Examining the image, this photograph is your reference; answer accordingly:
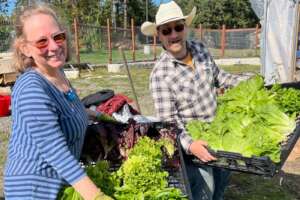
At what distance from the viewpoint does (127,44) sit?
2503 cm

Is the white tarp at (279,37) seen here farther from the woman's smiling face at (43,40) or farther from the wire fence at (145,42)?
the wire fence at (145,42)

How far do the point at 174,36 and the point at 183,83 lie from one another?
0.37 meters

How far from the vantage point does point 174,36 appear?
11.0ft

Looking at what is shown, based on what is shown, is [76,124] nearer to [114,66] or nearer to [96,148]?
[96,148]

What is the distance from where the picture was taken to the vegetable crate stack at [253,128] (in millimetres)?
2711

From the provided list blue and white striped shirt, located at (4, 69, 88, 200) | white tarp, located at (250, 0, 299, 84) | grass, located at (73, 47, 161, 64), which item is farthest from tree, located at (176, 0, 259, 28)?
blue and white striped shirt, located at (4, 69, 88, 200)

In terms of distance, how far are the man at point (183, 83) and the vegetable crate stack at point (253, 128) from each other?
12cm

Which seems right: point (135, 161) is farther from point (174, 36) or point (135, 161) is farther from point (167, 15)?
point (167, 15)

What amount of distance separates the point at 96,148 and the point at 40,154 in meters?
0.82

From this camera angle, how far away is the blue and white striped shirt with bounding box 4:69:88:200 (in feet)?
6.82

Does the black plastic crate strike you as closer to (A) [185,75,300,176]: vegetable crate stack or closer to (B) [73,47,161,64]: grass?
(A) [185,75,300,176]: vegetable crate stack

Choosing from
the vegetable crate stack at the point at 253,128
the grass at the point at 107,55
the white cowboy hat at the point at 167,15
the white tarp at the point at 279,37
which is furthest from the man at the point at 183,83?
the grass at the point at 107,55

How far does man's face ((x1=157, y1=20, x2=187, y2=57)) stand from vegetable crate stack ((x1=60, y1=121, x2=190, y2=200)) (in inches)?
24.5

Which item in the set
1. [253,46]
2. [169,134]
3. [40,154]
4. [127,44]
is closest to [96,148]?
[169,134]
